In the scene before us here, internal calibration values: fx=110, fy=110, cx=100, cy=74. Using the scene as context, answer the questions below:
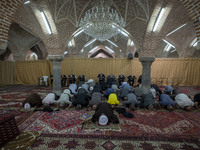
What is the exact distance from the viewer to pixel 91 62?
901cm

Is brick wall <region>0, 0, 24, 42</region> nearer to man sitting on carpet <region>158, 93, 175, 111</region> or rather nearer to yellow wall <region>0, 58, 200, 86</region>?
man sitting on carpet <region>158, 93, 175, 111</region>

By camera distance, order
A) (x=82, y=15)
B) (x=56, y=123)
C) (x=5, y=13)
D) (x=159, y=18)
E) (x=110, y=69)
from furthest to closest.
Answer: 1. (x=110, y=69)
2. (x=82, y=15)
3. (x=159, y=18)
4. (x=56, y=123)
5. (x=5, y=13)

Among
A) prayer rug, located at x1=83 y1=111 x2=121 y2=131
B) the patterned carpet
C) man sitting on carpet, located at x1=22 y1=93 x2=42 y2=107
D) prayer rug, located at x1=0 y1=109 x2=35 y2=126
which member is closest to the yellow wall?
man sitting on carpet, located at x1=22 y1=93 x2=42 y2=107

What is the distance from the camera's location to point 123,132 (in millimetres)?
2488

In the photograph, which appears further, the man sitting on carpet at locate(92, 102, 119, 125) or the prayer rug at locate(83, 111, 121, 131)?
the man sitting on carpet at locate(92, 102, 119, 125)

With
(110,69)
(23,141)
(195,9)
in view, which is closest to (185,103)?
(195,9)

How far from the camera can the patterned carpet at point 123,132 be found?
2104 mm

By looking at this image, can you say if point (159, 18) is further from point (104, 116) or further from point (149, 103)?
point (104, 116)

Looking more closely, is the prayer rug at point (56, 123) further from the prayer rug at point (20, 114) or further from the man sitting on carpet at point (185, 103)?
the man sitting on carpet at point (185, 103)

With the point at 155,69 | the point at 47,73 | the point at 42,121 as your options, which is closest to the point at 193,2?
the point at 42,121

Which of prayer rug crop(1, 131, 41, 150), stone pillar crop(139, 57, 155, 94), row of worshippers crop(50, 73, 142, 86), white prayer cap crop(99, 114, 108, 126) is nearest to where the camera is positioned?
prayer rug crop(1, 131, 41, 150)

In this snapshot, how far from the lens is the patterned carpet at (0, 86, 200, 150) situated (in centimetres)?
210

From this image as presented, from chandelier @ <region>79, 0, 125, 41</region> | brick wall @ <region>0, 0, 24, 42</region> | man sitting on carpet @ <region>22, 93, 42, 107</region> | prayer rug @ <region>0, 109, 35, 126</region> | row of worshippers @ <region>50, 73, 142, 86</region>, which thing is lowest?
prayer rug @ <region>0, 109, 35, 126</region>

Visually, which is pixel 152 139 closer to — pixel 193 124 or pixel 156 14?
pixel 193 124
